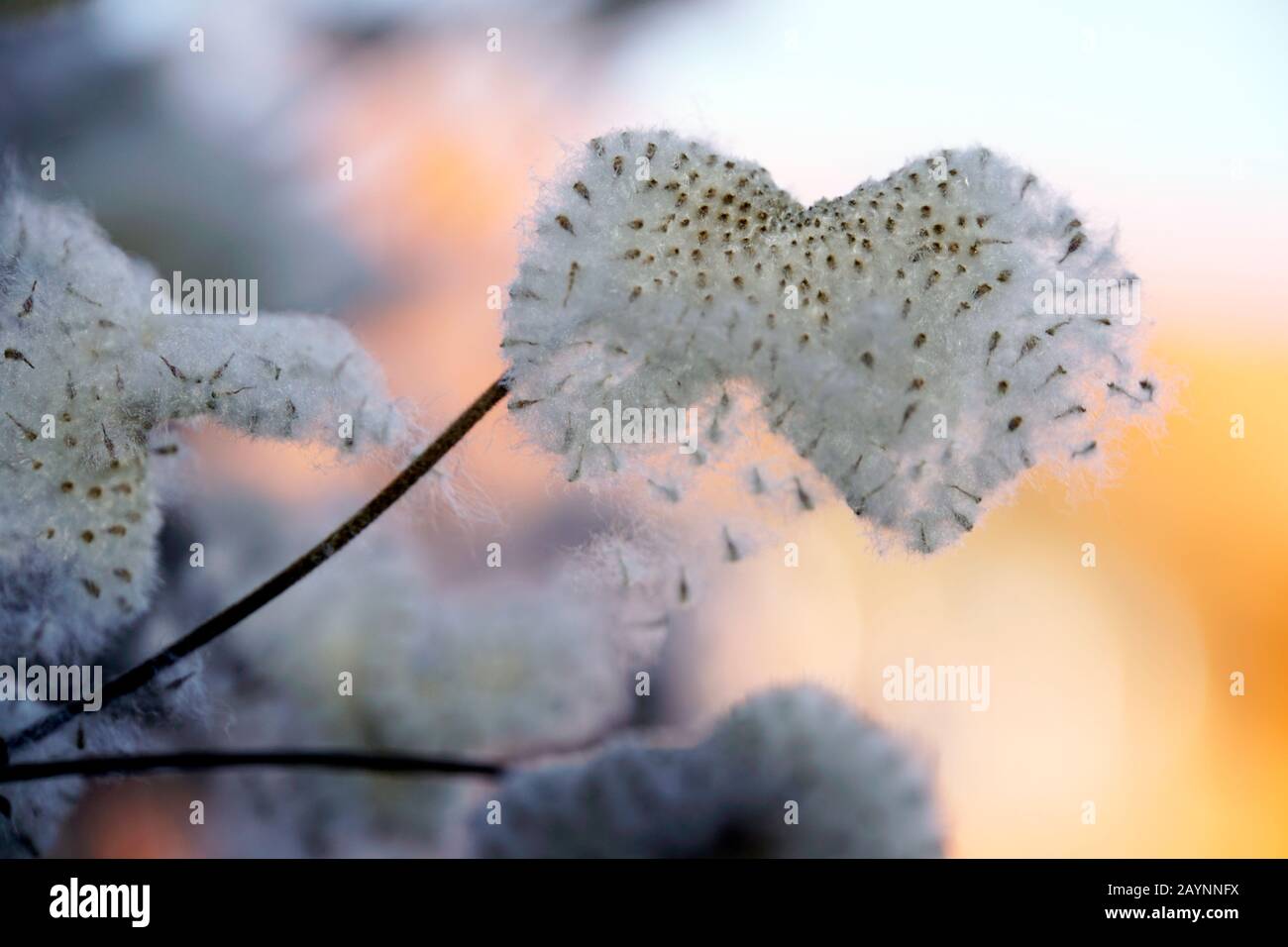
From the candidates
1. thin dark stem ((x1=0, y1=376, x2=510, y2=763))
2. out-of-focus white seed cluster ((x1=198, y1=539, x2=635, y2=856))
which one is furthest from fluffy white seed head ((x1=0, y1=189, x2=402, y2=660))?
out-of-focus white seed cluster ((x1=198, y1=539, x2=635, y2=856))

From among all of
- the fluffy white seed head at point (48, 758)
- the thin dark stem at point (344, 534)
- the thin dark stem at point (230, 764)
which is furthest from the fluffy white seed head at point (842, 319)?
the fluffy white seed head at point (48, 758)

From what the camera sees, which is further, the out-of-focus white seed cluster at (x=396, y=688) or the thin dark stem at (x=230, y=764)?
the out-of-focus white seed cluster at (x=396, y=688)

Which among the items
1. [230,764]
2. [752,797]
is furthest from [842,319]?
[230,764]

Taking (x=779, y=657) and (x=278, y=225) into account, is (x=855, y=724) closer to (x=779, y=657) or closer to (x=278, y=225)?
(x=779, y=657)

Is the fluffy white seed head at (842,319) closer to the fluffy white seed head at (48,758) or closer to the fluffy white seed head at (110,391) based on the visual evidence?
the fluffy white seed head at (110,391)

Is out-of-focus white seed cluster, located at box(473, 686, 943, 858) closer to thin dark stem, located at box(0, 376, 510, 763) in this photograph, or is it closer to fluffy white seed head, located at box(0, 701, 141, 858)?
thin dark stem, located at box(0, 376, 510, 763)
